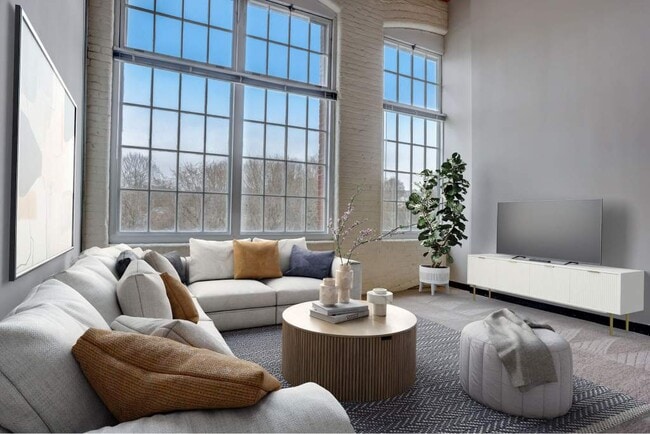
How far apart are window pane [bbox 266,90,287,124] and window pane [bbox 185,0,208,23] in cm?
109

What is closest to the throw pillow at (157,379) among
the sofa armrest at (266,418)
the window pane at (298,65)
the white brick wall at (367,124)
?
the sofa armrest at (266,418)

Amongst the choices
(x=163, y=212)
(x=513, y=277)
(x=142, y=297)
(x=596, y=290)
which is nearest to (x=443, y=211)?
(x=513, y=277)

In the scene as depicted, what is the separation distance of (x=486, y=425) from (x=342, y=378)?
0.80m

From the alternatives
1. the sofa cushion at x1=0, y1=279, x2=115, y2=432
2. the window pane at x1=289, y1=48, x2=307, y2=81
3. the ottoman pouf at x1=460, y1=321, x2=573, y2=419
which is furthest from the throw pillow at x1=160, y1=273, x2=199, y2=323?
the window pane at x1=289, y1=48, x2=307, y2=81

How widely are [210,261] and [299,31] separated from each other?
3236 mm

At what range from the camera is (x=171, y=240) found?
4.31 meters

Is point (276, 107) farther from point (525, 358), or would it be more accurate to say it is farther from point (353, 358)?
point (525, 358)

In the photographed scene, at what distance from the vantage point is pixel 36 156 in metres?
1.85

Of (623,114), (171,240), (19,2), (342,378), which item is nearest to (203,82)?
(171,240)

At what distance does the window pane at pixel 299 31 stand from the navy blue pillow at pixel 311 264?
2.81 meters

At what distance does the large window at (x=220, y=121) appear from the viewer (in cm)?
420

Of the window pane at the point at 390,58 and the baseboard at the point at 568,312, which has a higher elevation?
the window pane at the point at 390,58

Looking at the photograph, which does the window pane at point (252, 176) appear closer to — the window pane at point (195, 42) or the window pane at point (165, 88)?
the window pane at point (165, 88)

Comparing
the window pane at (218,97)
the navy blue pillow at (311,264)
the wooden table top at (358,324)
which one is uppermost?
the window pane at (218,97)
